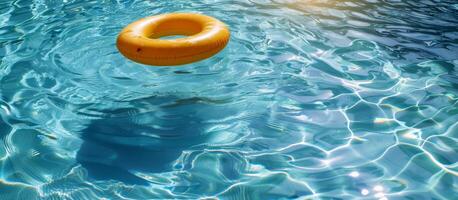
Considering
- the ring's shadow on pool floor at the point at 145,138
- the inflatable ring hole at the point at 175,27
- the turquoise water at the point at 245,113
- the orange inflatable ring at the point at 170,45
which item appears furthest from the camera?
the inflatable ring hole at the point at 175,27

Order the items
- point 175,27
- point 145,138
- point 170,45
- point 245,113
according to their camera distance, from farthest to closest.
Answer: point 175,27 < point 245,113 < point 145,138 < point 170,45

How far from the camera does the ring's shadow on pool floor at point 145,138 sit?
336cm

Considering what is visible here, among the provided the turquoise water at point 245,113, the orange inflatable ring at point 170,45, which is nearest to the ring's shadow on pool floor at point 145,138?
the turquoise water at point 245,113

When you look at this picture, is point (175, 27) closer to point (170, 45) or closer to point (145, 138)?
point (170, 45)

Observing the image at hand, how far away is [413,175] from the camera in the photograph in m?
3.25

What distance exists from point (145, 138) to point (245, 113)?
0.84 m

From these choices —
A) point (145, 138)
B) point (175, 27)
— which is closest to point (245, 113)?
point (145, 138)

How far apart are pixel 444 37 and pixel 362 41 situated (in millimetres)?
933

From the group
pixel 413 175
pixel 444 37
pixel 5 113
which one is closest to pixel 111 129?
pixel 5 113

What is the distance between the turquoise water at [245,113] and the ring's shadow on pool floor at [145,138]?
1 centimetres

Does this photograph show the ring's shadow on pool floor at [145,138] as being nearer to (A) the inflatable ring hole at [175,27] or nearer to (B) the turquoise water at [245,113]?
(B) the turquoise water at [245,113]

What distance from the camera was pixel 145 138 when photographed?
368 centimetres

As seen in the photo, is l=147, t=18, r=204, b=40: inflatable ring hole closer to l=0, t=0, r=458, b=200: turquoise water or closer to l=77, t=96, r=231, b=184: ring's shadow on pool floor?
l=0, t=0, r=458, b=200: turquoise water

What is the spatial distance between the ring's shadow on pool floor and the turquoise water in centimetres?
1
